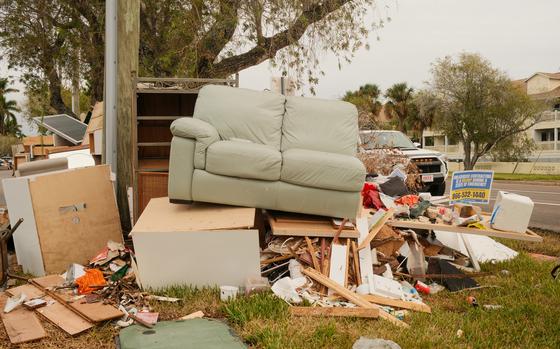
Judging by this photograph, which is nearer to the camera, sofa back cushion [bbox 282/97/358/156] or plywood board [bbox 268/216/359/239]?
plywood board [bbox 268/216/359/239]

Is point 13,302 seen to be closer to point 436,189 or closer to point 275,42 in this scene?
point 275,42

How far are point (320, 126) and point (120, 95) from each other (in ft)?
7.30

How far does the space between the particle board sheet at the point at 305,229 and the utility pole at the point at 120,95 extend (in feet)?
6.94

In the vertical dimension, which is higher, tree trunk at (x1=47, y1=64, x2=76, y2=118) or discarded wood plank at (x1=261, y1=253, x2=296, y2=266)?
tree trunk at (x1=47, y1=64, x2=76, y2=118)

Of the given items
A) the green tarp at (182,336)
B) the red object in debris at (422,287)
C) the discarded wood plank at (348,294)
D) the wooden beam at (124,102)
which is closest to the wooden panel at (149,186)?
the wooden beam at (124,102)

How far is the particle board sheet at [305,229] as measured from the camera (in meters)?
4.13

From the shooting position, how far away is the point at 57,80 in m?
12.3

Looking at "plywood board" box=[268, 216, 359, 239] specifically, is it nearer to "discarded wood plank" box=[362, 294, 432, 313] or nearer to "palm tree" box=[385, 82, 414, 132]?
"discarded wood plank" box=[362, 294, 432, 313]

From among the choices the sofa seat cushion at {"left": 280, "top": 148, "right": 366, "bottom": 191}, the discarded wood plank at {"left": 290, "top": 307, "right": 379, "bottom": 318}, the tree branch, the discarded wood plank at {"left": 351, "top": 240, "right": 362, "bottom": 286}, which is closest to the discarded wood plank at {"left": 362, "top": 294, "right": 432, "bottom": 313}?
the discarded wood plank at {"left": 351, "top": 240, "right": 362, "bottom": 286}

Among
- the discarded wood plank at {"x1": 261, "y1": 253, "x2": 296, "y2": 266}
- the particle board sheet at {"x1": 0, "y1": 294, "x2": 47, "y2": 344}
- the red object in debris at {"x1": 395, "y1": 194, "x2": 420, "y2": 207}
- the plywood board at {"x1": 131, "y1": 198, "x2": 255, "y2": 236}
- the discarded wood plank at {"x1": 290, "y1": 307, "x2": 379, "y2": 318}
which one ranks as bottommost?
the discarded wood plank at {"x1": 290, "y1": 307, "x2": 379, "y2": 318}

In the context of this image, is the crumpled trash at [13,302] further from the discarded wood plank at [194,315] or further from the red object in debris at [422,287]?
the red object in debris at [422,287]

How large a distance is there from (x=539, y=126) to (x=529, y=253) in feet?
112

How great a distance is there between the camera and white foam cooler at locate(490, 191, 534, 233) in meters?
4.37

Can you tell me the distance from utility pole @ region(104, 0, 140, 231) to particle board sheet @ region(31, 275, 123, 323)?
1.90 meters
